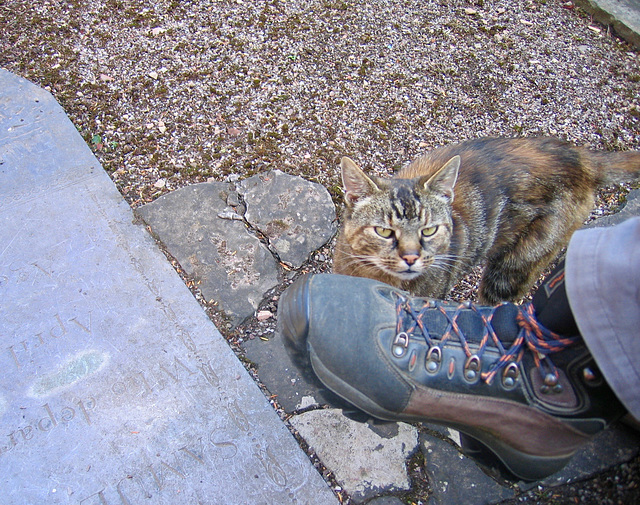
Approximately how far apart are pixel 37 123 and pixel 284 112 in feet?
5.20

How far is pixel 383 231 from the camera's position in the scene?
2.37 m

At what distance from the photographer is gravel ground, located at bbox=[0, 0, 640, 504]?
3.20 meters

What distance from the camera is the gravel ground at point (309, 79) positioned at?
3199 millimetres

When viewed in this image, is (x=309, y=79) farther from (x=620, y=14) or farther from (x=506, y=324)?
(x=620, y=14)

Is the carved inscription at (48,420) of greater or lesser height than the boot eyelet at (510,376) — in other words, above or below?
below

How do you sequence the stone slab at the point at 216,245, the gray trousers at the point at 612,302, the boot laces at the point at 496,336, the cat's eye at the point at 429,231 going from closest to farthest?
1. the gray trousers at the point at 612,302
2. the boot laces at the point at 496,336
3. the cat's eye at the point at 429,231
4. the stone slab at the point at 216,245

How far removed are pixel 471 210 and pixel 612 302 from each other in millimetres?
1079

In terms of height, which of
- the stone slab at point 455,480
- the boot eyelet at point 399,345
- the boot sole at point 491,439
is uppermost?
the boot eyelet at point 399,345

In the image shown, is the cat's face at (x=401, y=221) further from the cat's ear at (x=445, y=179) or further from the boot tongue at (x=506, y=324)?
the boot tongue at (x=506, y=324)

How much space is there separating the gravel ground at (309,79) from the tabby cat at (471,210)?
1.37 ft

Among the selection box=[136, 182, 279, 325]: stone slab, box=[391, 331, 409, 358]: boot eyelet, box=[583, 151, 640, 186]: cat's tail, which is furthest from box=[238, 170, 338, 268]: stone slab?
box=[583, 151, 640, 186]: cat's tail

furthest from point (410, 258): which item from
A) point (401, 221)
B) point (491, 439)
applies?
point (491, 439)

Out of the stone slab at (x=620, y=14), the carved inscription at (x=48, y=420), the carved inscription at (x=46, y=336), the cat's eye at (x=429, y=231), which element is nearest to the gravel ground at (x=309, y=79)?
the stone slab at (x=620, y=14)

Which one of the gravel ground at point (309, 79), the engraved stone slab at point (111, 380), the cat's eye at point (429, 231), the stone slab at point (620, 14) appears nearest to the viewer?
the engraved stone slab at point (111, 380)
